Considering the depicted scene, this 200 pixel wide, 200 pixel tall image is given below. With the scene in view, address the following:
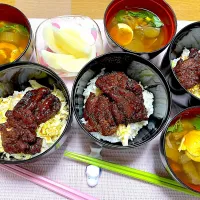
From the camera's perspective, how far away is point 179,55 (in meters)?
1.61

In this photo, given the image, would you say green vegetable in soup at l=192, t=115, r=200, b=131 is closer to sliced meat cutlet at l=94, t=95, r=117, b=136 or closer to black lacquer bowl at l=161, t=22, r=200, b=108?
black lacquer bowl at l=161, t=22, r=200, b=108

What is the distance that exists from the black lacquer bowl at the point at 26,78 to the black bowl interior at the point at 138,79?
3.3 inches

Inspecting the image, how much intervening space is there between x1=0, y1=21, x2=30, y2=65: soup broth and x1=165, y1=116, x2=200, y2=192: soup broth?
861 mm

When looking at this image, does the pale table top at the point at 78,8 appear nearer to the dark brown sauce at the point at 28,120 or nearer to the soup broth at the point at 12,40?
the soup broth at the point at 12,40

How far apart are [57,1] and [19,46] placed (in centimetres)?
49

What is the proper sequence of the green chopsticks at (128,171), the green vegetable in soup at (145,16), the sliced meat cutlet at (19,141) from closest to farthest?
the sliced meat cutlet at (19,141), the green chopsticks at (128,171), the green vegetable in soup at (145,16)

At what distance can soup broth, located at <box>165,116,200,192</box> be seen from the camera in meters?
1.33

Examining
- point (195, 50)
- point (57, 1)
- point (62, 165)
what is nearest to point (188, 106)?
point (195, 50)

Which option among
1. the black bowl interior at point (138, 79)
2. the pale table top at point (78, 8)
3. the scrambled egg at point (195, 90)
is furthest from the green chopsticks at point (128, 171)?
the pale table top at point (78, 8)

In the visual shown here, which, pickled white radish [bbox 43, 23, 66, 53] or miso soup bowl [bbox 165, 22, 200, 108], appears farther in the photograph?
pickled white radish [bbox 43, 23, 66, 53]

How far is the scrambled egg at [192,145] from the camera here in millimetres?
1317

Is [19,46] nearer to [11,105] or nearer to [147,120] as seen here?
[11,105]

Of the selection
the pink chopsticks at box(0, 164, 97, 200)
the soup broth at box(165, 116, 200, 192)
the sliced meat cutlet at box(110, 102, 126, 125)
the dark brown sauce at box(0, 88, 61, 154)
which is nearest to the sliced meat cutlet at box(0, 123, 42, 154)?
the dark brown sauce at box(0, 88, 61, 154)

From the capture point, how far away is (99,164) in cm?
141
